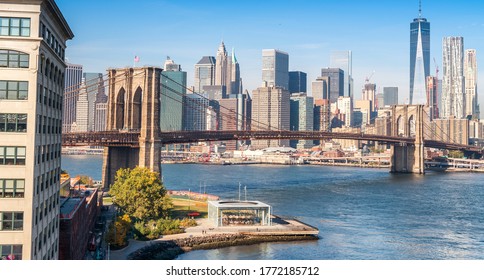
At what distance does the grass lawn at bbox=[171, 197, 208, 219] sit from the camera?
154ft

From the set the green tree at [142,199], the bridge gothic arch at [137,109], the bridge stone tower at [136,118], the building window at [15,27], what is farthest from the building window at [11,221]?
the bridge gothic arch at [137,109]

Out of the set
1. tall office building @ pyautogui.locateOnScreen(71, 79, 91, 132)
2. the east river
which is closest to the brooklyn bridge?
the east river

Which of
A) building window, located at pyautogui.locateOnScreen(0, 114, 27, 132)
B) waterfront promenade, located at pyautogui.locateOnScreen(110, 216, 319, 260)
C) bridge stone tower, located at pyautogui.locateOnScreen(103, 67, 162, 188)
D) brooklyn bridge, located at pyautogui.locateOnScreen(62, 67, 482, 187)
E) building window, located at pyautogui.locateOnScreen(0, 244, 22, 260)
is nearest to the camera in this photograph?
building window, located at pyautogui.locateOnScreen(0, 244, 22, 260)

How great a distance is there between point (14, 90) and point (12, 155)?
6.24 feet

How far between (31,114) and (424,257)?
24616 mm

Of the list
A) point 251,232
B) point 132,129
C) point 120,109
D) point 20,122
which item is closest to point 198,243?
point 251,232

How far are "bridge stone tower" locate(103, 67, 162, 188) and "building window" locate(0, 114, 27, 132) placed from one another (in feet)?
130

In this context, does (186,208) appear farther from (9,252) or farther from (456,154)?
(456,154)

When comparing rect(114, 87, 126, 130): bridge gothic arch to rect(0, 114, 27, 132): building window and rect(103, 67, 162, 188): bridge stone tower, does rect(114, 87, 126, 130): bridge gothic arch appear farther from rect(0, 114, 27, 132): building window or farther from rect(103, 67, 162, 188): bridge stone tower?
rect(0, 114, 27, 132): building window

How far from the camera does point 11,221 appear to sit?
16953mm

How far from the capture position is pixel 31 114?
17375mm
